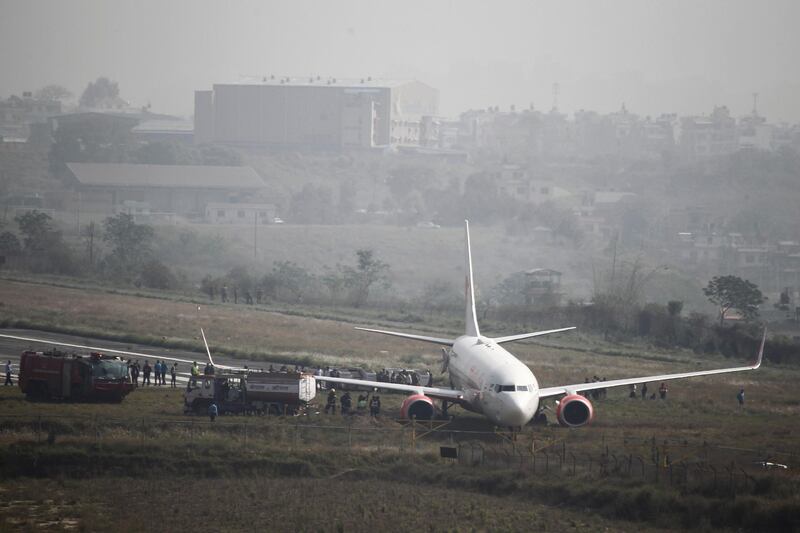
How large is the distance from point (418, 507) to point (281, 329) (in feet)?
183

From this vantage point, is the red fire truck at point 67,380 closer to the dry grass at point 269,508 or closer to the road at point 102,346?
the road at point 102,346

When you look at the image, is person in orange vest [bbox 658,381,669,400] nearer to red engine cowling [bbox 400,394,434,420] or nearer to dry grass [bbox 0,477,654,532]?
red engine cowling [bbox 400,394,434,420]

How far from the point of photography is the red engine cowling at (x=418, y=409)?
2253 inches

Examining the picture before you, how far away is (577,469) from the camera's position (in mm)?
49062

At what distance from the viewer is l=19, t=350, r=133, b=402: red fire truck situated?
201ft

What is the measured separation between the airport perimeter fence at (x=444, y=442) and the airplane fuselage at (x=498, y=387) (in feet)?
3.76

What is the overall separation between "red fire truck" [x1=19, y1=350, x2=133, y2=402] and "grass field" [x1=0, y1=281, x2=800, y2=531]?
3.31ft

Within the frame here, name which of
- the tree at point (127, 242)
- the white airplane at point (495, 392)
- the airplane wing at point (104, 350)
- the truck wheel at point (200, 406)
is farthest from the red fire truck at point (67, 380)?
the tree at point (127, 242)

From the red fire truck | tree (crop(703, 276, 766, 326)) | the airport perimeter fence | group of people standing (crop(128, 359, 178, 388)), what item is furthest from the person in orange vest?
tree (crop(703, 276, 766, 326))

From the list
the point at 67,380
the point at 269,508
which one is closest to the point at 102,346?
the point at 67,380

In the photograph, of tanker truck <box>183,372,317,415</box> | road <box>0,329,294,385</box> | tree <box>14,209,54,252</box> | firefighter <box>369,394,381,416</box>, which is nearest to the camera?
tanker truck <box>183,372,317,415</box>

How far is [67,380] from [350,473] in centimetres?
1822

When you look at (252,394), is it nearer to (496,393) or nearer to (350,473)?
(350,473)

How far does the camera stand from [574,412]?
57.4m
